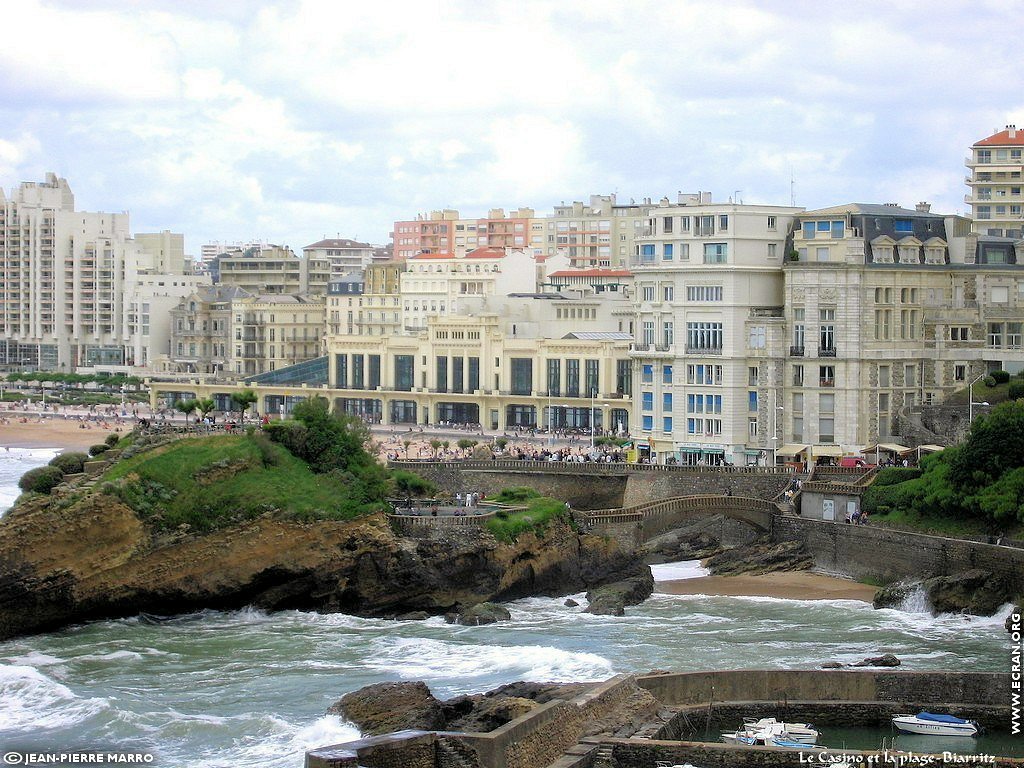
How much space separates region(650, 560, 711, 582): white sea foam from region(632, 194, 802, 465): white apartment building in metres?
11.6

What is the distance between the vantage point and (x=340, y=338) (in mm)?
130750

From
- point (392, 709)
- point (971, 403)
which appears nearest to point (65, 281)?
point (971, 403)

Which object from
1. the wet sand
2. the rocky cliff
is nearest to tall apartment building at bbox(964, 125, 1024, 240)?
the wet sand

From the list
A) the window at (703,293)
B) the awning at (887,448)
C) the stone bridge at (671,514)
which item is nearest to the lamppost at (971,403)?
the awning at (887,448)

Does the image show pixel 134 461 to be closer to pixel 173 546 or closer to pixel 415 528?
pixel 173 546

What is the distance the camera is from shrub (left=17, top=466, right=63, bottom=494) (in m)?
65.9

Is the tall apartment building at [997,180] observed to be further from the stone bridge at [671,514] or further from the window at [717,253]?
the stone bridge at [671,514]

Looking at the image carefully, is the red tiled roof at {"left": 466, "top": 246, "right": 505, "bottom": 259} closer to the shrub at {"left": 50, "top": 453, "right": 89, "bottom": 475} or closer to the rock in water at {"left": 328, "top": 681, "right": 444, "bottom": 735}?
the shrub at {"left": 50, "top": 453, "right": 89, "bottom": 475}

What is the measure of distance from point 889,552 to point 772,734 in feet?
83.5

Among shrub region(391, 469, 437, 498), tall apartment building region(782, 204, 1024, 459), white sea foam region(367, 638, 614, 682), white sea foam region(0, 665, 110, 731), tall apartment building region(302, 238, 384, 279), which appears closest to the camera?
white sea foam region(0, 665, 110, 731)

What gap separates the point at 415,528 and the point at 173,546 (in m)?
8.72

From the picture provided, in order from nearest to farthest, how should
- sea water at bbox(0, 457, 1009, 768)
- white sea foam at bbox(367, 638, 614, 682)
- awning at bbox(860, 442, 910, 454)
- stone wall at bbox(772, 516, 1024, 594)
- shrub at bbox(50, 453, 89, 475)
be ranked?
sea water at bbox(0, 457, 1009, 768)
white sea foam at bbox(367, 638, 614, 682)
stone wall at bbox(772, 516, 1024, 594)
shrub at bbox(50, 453, 89, 475)
awning at bbox(860, 442, 910, 454)

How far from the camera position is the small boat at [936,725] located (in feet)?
147

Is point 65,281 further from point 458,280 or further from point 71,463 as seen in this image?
point 71,463
